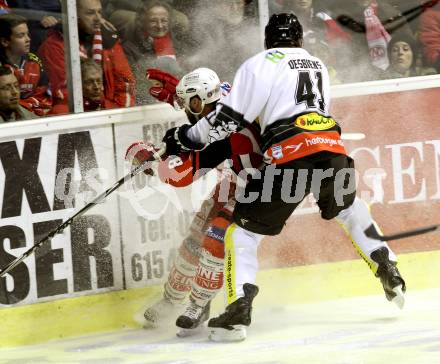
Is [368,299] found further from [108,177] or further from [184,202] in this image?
[108,177]

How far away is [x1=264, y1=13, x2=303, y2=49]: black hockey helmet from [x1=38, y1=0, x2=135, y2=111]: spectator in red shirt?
36.2 inches

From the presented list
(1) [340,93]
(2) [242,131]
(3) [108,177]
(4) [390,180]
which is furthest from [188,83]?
(4) [390,180]

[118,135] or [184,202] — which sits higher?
[118,135]

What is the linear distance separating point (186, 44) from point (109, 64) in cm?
44

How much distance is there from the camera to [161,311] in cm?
539

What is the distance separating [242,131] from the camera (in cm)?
507

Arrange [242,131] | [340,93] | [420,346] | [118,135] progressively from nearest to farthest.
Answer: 1. [420,346]
2. [242,131]
3. [118,135]
4. [340,93]

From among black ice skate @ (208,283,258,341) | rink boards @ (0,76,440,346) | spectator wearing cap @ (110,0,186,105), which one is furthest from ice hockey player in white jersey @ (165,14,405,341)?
spectator wearing cap @ (110,0,186,105)

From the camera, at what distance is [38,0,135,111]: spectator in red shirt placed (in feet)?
17.8

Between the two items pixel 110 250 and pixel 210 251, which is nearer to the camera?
pixel 210 251

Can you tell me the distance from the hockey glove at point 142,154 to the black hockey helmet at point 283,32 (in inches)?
29.1

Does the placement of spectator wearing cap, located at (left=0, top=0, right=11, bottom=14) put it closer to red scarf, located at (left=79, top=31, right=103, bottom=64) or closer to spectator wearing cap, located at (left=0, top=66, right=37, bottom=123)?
spectator wearing cap, located at (left=0, top=66, right=37, bottom=123)

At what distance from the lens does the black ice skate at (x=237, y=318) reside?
4836mm

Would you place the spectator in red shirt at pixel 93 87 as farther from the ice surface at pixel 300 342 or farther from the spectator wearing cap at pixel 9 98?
the ice surface at pixel 300 342
